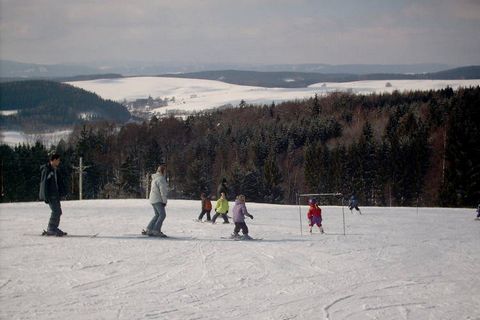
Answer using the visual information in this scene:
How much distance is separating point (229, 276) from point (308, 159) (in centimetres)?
7232

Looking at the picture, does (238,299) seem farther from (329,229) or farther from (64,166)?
(64,166)

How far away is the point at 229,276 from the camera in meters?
10.9

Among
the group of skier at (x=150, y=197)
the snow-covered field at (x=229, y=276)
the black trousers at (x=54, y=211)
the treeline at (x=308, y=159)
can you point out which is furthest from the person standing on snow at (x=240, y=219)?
the treeline at (x=308, y=159)

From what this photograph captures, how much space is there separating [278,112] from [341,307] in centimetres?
13641

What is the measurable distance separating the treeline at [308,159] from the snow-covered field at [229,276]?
2054 inches

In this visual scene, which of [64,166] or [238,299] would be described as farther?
[64,166]

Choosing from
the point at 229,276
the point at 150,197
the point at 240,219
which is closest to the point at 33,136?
the point at 240,219

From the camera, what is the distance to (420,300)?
31.1 feet

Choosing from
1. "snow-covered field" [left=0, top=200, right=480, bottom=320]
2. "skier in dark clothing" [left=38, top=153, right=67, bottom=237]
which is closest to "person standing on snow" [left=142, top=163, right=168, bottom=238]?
"snow-covered field" [left=0, top=200, right=480, bottom=320]

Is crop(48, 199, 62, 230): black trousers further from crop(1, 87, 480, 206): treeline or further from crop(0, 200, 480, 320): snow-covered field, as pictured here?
crop(1, 87, 480, 206): treeline

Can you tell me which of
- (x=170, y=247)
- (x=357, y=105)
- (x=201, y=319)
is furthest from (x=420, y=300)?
(x=357, y=105)

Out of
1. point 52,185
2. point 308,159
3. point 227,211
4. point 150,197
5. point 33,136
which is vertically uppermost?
point 52,185

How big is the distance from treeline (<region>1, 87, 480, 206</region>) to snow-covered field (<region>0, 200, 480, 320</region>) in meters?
52.2

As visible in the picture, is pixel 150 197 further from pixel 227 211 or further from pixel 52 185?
pixel 227 211
